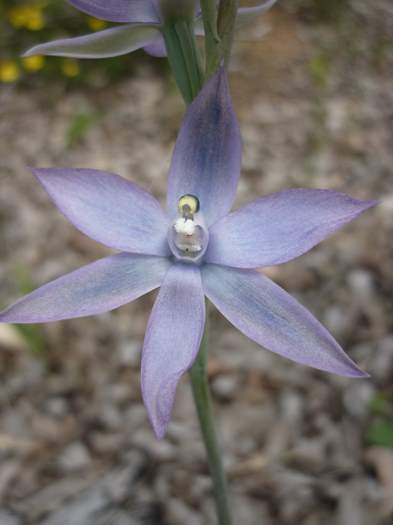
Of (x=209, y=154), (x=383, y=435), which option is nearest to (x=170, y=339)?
(x=209, y=154)

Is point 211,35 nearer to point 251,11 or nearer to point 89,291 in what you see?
point 251,11

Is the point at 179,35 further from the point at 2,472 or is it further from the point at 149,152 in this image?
the point at 149,152

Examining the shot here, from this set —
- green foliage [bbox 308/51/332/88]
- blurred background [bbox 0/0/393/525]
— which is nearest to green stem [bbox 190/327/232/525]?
blurred background [bbox 0/0/393/525]

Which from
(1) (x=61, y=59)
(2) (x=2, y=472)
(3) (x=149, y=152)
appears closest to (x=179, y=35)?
(2) (x=2, y=472)

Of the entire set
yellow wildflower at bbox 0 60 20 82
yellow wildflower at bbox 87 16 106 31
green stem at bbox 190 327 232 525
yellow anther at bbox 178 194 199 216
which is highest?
yellow anther at bbox 178 194 199 216

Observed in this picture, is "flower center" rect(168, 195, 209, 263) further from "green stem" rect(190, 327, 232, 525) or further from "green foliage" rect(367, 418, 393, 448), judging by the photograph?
"green foliage" rect(367, 418, 393, 448)

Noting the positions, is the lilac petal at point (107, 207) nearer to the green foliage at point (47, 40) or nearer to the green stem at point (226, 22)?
the green stem at point (226, 22)
